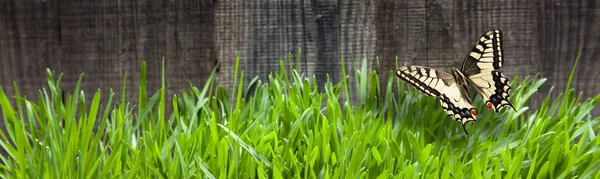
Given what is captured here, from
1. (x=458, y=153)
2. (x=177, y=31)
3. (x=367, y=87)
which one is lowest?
(x=458, y=153)

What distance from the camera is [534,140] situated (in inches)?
76.4

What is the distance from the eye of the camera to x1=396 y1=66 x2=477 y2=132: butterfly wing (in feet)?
6.48

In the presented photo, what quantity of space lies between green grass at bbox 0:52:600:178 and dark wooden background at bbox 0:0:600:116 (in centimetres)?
14

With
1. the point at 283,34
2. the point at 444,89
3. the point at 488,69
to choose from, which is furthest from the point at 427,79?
the point at 283,34

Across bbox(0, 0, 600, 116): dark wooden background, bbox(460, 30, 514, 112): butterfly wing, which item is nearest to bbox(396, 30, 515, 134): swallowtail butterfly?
bbox(460, 30, 514, 112): butterfly wing

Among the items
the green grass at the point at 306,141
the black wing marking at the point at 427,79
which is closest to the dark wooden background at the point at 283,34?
the green grass at the point at 306,141

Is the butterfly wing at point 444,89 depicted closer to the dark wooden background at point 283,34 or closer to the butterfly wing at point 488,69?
the butterfly wing at point 488,69

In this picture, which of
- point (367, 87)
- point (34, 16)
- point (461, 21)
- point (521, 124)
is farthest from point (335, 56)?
point (34, 16)

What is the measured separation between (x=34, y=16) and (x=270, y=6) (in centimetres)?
74

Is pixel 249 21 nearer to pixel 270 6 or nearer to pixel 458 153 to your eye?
pixel 270 6

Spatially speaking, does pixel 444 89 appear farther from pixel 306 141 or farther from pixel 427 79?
pixel 306 141

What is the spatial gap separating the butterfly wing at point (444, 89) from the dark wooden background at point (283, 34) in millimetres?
266

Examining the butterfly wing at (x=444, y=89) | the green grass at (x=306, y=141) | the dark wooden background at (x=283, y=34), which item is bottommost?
the green grass at (x=306, y=141)

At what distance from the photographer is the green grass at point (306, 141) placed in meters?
1.83
